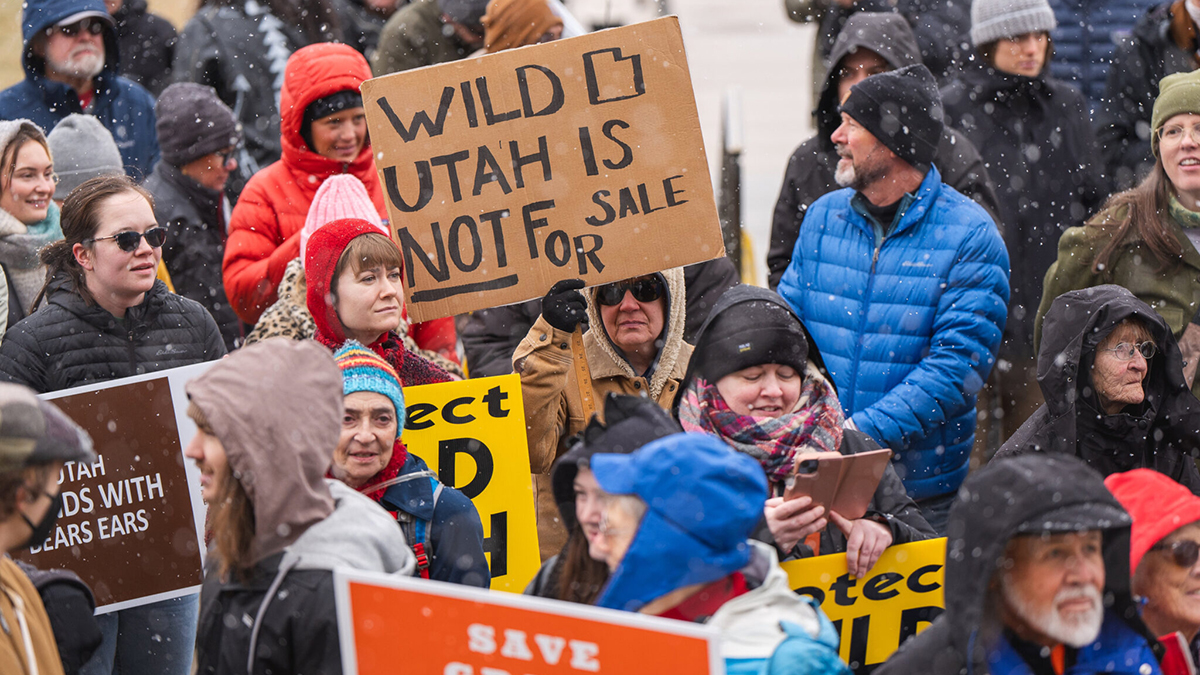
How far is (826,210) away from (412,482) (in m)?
2.23

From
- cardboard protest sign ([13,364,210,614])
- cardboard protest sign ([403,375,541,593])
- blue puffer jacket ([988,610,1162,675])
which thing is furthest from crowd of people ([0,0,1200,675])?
cardboard protest sign ([13,364,210,614])

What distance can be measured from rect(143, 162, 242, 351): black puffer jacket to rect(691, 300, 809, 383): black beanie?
3079 millimetres

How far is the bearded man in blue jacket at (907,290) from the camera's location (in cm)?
471

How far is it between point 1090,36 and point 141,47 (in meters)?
5.81

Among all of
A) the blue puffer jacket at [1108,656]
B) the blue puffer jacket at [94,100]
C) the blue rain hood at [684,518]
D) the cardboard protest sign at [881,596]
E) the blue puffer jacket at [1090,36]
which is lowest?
the cardboard protest sign at [881,596]

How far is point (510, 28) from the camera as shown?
6.50m

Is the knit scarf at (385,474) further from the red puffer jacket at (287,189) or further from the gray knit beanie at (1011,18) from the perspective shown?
the gray knit beanie at (1011,18)

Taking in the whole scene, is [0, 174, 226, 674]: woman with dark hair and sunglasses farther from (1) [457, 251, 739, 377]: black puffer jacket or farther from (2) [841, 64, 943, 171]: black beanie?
(2) [841, 64, 943, 171]: black beanie

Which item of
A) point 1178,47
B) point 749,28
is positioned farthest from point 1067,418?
point 749,28

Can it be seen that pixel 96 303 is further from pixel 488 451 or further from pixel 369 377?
pixel 488 451

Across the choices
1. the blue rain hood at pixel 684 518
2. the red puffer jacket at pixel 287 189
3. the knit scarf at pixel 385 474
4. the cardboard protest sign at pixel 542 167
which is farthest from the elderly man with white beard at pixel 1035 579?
the red puffer jacket at pixel 287 189

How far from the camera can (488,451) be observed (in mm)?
4359

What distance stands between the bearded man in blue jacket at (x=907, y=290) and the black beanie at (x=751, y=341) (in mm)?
905

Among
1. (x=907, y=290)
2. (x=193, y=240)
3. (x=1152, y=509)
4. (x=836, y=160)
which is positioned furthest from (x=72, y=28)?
(x=1152, y=509)
